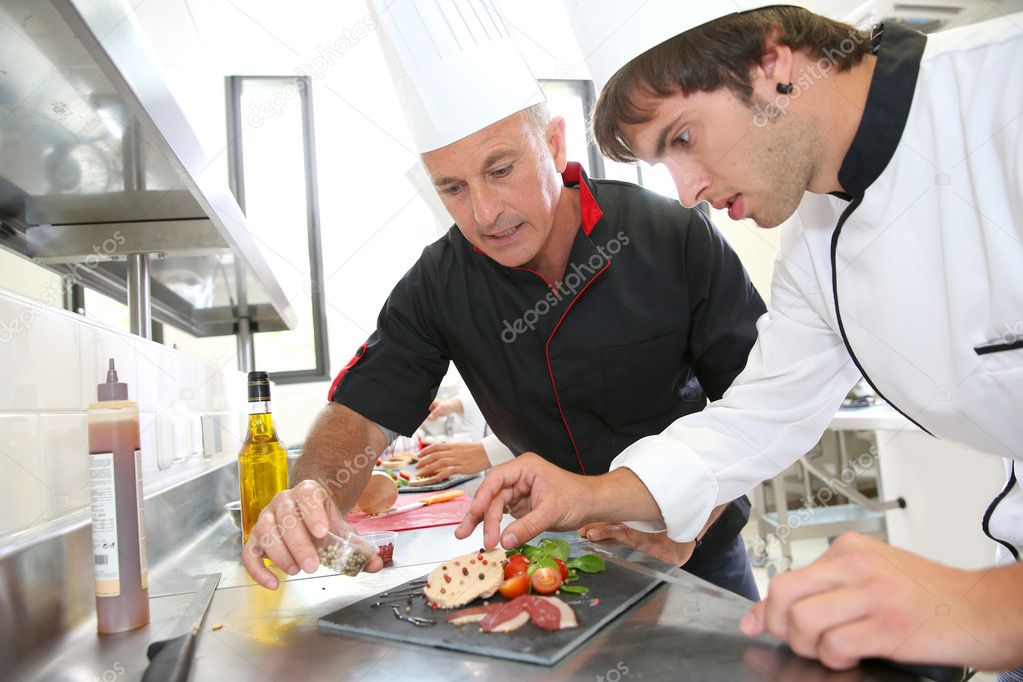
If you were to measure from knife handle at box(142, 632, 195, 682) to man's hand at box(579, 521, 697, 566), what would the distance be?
2.00 feet

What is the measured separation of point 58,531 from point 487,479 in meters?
0.52

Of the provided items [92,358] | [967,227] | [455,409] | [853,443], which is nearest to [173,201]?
[92,358]

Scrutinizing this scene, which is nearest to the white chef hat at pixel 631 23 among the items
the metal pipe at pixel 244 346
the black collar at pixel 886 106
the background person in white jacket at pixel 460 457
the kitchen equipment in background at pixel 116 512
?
the black collar at pixel 886 106

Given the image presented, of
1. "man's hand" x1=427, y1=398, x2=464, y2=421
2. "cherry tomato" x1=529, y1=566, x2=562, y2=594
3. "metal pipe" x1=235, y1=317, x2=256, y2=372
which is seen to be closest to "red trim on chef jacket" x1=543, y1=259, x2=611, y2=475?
"cherry tomato" x1=529, y1=566, x2=562, y2=594

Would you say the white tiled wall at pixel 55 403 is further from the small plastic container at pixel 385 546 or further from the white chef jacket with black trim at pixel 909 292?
the white chef jacket with black trim at pixel 909 292

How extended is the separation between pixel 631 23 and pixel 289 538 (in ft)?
3.14

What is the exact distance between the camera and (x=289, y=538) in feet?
3.08

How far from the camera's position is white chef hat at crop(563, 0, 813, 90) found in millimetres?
1175

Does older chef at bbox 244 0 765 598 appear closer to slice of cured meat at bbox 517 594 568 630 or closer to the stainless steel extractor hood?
the stainless steel extractor hood

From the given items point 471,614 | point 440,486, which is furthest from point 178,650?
point 440,486

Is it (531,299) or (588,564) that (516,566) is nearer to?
(588,564)

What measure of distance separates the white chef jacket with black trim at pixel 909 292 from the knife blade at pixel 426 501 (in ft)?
2.51

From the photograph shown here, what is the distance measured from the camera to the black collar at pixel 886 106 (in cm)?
100

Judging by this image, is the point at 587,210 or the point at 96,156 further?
the point at 587,210
